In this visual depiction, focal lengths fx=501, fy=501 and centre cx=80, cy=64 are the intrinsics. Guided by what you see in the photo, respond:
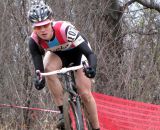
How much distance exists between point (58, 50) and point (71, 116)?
88cm

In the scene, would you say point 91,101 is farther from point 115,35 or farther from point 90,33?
point 115,35

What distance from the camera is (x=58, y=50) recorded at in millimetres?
6207

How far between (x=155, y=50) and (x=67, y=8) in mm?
2468

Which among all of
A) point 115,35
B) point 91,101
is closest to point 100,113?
point 91,101

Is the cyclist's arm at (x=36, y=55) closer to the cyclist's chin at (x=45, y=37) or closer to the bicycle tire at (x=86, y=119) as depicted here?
the cyclist's chin at (x=45, y=37)

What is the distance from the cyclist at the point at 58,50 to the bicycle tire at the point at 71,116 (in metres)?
0.26

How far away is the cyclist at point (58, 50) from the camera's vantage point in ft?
19.0

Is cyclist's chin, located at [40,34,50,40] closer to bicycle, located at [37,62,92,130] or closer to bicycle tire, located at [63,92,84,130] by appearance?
bicycle, located at [37,62,92,130]

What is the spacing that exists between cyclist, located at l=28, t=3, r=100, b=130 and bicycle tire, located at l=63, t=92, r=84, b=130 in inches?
10.3

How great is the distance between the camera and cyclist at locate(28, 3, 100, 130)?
5.78 metres

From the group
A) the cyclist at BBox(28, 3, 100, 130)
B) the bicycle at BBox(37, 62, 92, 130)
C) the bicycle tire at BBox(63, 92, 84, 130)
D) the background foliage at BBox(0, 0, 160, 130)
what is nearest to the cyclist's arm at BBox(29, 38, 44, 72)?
the cyclist at BBox(28, 3, 100, 130)

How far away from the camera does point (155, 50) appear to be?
11.1 meters

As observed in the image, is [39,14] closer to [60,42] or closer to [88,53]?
[60,42]

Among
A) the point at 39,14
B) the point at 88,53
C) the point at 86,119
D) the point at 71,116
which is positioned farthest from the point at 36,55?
the point at 86,119
